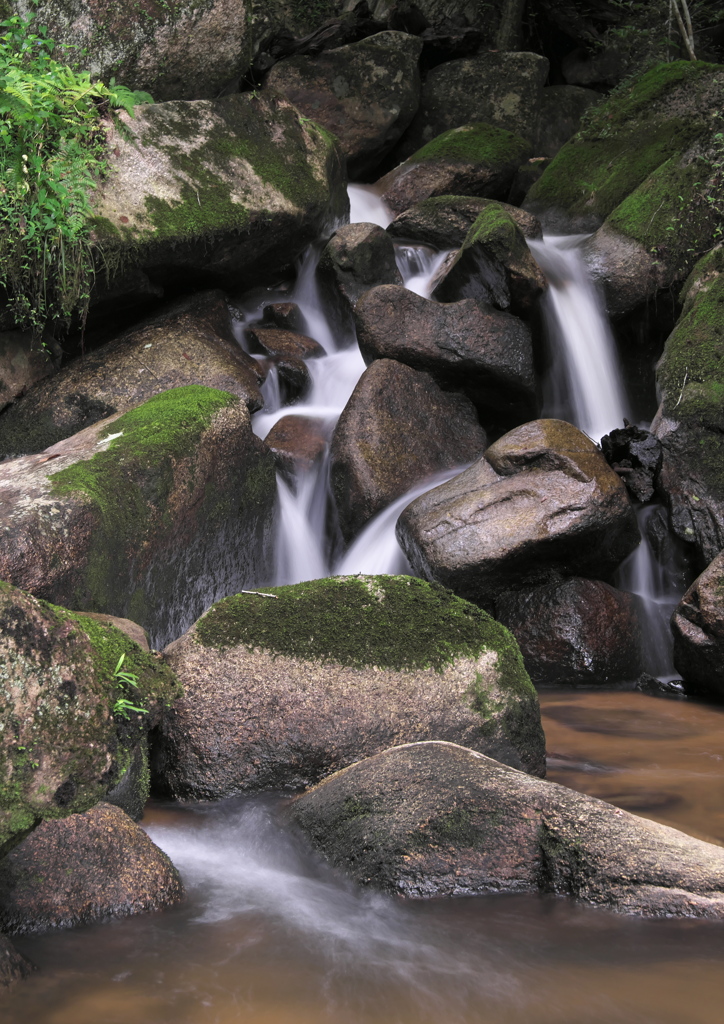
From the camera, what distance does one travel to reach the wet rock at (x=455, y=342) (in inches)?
322

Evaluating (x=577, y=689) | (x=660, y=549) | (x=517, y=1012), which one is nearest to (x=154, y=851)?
(x=517, y=1012)

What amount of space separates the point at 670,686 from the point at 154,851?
176 inches

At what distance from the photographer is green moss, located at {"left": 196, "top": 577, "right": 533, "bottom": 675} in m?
3.88

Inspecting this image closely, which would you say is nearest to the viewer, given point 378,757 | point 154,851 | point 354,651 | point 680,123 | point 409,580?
point 154,851

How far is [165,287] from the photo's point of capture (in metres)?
8.96

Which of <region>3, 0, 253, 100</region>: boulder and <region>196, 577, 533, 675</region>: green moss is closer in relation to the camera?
<region>196, 577, 533, 675</region>: green moss

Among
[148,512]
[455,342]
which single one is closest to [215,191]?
[455,342]

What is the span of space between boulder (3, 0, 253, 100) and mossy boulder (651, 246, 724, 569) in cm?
561

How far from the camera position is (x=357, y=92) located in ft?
44.0

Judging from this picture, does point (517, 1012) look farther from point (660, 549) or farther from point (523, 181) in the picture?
point (523, 181)

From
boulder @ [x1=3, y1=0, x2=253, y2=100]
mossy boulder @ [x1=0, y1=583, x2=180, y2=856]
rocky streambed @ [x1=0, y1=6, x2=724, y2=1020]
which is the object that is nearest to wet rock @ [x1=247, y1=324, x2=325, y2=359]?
rocky streambed @ [x1=0, y1=6, x2=724, y2=1020]

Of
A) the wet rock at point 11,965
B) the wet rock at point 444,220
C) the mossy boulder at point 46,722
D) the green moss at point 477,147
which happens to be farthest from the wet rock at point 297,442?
the green moss at point 477,147

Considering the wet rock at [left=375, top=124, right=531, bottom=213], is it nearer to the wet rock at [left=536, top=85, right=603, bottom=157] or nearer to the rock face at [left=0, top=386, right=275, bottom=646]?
the wet rock at [left=536, top=85, right=603, bottom=157]

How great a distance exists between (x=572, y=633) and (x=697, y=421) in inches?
94.0
